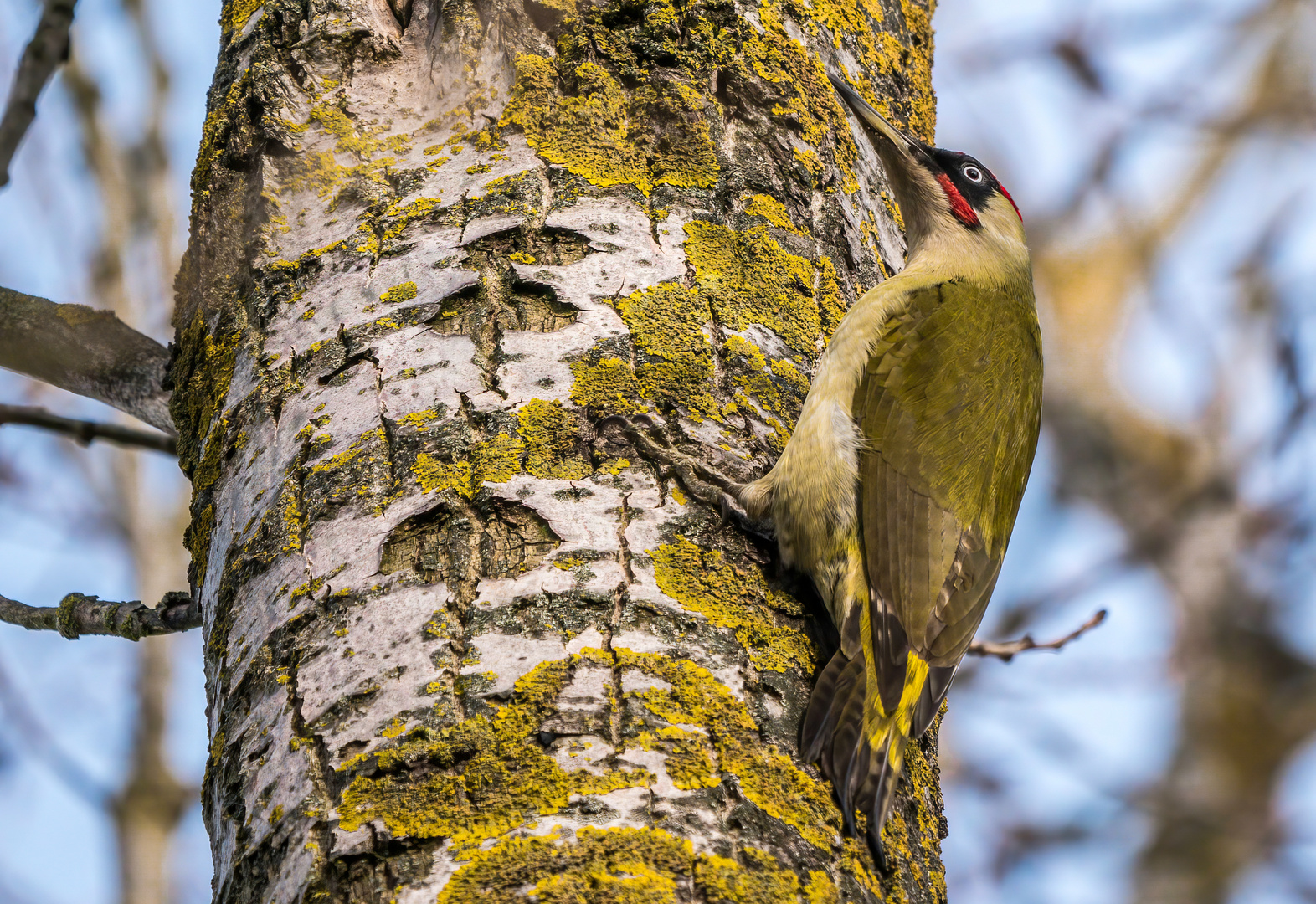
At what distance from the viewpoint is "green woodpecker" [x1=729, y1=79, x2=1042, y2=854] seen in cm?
213

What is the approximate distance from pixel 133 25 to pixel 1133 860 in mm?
9082

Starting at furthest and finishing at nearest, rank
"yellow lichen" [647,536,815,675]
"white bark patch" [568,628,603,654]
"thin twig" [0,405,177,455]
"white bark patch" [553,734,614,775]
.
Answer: "thin twig" [0,405,177,455]
"yellow lichen" [647,536,815,675]
"white bark patch" [568,628,603,654]
"white bark patch" [553,734,614,775]

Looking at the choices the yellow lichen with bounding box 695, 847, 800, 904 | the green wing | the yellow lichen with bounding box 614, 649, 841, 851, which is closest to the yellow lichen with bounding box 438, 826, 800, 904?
the yellow lichen with bounding box 695, 847, 800, 904

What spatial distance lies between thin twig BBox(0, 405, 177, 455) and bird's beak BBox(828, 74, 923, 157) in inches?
73.8

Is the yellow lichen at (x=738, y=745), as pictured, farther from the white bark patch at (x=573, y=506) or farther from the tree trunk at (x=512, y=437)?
the white bark patch at (x=573, y=506)

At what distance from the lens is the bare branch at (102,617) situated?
7.89 feet

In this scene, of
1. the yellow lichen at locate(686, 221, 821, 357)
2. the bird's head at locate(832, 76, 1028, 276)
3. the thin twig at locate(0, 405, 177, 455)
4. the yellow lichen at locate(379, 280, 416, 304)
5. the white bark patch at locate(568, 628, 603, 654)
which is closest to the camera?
the white bark patch at locate(568, 628, 603, 654)

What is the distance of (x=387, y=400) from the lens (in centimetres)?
207

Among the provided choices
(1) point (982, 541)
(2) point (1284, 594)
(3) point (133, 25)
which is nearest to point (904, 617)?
(1) point (982, 541)

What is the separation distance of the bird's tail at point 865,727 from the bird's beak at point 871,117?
1.38 m

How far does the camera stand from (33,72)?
5.20 feet

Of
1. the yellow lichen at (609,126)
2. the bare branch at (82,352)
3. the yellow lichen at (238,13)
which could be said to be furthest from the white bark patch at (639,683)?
the yellow lichen at (238,13)

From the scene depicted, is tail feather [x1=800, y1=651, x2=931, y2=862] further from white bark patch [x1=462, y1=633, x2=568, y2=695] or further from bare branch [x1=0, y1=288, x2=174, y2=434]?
bare branch [x1=0, y1=288, x2=174, y2=434]

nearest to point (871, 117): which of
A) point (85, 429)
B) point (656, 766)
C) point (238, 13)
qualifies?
point (238, 13)
